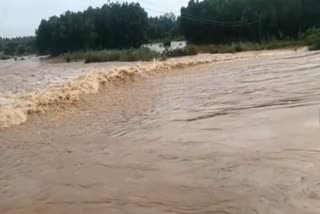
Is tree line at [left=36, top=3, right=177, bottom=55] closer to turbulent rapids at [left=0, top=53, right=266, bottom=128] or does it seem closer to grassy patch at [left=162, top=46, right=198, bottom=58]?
grassy patch at [left=162, top=46, right=198, bottom=58]

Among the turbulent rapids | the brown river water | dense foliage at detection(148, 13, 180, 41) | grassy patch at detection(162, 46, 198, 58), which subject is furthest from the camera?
dense foliage at detection(148, 13, 180, 41)

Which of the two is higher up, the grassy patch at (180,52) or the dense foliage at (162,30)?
the dense foliage at (162,30)

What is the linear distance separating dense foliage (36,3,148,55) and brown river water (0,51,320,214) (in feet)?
189

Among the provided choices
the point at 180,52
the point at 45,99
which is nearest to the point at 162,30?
the point at 180,52

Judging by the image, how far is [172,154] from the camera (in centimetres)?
763

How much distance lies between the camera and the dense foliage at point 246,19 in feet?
176

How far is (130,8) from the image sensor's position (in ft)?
239

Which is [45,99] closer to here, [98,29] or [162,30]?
[98,29]

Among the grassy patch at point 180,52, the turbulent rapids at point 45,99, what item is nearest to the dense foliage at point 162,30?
the grassy patch at point 180,52

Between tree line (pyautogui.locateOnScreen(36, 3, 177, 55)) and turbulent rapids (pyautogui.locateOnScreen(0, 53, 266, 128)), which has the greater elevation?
tree line (pyautogui.locateOnScreen(36, 3, 177, 55))

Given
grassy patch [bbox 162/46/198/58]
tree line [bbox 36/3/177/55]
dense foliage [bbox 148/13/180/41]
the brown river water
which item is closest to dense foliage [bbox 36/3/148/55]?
tree line [bbox 36/3/177/55]

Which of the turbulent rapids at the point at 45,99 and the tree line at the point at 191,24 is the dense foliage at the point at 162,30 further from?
the turbulent rapids at the point at 45,99

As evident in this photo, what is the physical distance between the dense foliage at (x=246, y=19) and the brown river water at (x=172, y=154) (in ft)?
132

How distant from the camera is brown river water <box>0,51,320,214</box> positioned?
5.54 m
